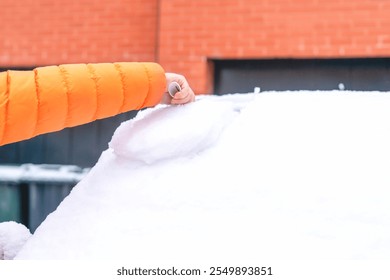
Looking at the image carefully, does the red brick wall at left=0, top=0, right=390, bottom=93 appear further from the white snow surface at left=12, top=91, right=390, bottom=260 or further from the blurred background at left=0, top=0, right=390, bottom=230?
the white snow surface at left=12, top=91, right=390, bottom=260

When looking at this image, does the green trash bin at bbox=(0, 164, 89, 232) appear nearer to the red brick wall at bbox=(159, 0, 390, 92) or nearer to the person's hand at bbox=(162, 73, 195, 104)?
the red brick wall at bbox=(159, 0, 390, 92)

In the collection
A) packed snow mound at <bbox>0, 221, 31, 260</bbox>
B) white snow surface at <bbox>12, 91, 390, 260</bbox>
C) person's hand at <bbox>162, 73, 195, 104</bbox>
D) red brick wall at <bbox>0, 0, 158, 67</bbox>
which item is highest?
red brick wall at <bbox>0, 0, 158, 67</bbox>

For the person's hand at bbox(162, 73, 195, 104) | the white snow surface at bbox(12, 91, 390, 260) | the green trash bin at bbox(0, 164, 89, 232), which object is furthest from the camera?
the green trash bin at bbox(0, 164, 89, 232)

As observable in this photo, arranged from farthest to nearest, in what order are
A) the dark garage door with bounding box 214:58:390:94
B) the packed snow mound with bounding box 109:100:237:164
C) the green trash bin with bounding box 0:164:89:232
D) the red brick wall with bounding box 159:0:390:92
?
the green trash bin with bounding box 0:164:89:232 → the dark garage door with bounding box 214:58:390:94 → the red brick wall with bounding box 159:0:390:92 → the packed snow mound with bounding box 109:100:237:164

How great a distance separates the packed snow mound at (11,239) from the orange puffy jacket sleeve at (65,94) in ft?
1.13

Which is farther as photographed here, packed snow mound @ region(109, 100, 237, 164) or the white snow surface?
packed snow mound @ region(109, 100, 237, 164)

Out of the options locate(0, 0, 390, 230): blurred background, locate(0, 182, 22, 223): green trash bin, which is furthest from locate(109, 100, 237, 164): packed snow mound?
locate(0, 182, 22, 223): green trash bin

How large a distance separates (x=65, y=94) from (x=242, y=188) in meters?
0.43

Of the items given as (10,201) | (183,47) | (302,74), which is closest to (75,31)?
(183,47)

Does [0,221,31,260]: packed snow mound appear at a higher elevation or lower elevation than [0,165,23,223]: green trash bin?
higher

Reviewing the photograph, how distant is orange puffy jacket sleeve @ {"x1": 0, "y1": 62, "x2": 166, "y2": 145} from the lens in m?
1.09

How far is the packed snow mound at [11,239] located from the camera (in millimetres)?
1319

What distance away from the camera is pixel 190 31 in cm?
379

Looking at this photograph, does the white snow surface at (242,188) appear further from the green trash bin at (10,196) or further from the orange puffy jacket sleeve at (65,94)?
the green trash bin at (10,196)
